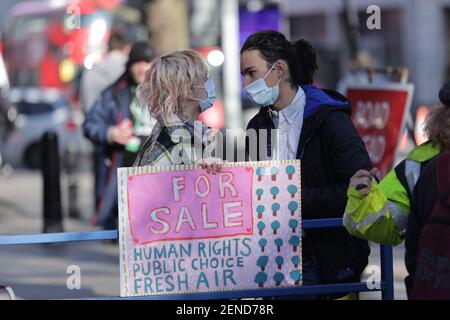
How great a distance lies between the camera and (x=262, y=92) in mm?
5168

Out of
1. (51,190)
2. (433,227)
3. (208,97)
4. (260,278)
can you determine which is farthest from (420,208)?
(51,190)

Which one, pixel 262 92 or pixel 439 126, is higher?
pixel 262 92

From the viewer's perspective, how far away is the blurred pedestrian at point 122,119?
9.45 metres

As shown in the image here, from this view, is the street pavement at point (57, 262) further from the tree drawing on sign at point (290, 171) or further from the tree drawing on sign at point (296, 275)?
the tree drawing on sign at point (290, 171)

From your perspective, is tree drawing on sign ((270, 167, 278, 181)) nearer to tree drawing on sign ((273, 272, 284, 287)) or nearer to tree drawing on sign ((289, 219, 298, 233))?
tree drawing on sign ((289, 219, 298, 233))

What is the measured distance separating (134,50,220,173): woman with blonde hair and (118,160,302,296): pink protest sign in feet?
0.44

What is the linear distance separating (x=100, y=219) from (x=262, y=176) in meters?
5.31

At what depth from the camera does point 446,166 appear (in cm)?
404

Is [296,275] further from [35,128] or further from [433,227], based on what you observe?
[35,128]

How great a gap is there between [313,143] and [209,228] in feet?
1.93

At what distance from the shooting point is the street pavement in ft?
28.3

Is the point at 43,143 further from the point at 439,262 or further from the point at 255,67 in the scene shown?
the point at 439,262

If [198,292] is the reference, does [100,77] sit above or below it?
above

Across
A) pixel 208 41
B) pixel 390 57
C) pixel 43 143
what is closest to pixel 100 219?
pixel 43 143
